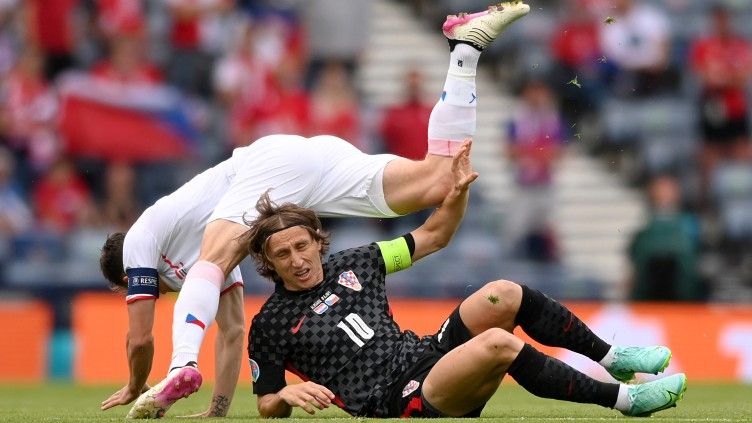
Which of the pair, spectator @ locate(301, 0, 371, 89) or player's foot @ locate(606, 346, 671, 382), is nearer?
player's foot @ locate(606, 346, 671, 382)

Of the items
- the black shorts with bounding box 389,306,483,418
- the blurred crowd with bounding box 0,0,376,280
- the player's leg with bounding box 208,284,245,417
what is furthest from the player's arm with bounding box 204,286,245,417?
the blurred crowd with bounding box 0,0,376,280

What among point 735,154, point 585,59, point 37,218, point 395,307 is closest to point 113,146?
point 37,218

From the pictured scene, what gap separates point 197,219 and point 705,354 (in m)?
7.14

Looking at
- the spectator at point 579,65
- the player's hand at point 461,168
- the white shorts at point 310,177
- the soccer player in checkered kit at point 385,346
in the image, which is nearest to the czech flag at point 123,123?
the spectator at point 579,65

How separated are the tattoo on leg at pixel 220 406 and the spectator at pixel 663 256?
7120mm

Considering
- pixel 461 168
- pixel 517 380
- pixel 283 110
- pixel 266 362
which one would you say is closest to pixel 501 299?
pixel 517 380

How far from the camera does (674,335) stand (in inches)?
544

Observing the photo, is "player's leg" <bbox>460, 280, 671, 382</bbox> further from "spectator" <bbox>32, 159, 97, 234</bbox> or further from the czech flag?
the czech flag

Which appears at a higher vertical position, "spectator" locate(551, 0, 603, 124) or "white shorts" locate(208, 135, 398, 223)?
"spectator" locate(551, 0, 603, 124)

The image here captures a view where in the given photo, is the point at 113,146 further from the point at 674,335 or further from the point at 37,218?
the point at 674,335

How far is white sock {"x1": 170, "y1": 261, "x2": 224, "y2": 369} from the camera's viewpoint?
6898mm

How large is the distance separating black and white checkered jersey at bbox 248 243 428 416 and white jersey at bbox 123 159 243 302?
1.18 m

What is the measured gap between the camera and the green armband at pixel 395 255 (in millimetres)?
7258

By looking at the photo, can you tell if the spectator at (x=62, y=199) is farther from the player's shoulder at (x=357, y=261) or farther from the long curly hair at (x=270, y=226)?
the player's shoulder at (x=357, y=261)
